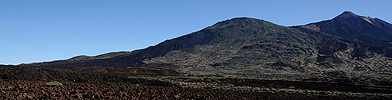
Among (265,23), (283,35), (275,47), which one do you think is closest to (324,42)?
(283,35)

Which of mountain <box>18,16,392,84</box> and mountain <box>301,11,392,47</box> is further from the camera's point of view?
mountain <box>301,11,392,47</box>

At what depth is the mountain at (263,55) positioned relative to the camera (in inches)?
3664

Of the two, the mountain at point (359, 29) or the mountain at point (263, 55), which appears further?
the mountain at point (359, 29)

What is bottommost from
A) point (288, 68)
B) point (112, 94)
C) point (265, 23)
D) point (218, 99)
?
point (288, 68)

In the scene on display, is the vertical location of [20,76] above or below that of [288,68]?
above

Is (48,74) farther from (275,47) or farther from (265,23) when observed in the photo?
(265,23)

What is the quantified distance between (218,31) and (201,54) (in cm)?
3724

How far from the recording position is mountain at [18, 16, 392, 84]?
93062 mm

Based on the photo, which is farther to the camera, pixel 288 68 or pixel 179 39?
pixel 179 39

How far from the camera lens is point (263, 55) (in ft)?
375

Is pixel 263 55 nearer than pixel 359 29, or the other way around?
pixel 263 55

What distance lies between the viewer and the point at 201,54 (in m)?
126

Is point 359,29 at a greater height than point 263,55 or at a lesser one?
greater

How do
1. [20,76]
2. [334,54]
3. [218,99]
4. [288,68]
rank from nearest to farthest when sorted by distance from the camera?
[218,99] < [20,76] < [288,68] < [334,54]
